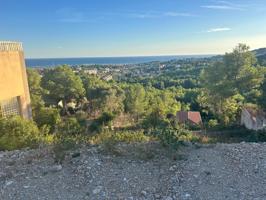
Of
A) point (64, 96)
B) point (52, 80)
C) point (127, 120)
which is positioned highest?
point (52, 80)

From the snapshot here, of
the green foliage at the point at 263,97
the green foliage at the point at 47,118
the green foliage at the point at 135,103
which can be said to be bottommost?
the green foliage at the point at 135,103

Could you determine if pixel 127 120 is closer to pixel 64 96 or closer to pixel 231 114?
pixel 64 96

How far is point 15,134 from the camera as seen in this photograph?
7578 mm

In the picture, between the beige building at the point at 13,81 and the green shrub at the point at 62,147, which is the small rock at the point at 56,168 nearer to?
the green shrub at the point at 62,147

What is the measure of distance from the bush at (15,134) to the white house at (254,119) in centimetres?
1275

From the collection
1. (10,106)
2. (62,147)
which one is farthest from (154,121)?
(62,147)

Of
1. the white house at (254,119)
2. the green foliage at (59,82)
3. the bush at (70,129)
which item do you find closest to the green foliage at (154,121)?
the bush at (70,129)

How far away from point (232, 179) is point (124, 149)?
69.5 inches

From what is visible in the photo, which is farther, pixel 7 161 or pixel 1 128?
pixel 1 128

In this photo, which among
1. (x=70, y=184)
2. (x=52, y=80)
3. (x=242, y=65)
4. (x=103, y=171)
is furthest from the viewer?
(x=52, y=80)

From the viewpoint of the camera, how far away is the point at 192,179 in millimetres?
3752

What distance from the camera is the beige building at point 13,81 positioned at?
476 inches

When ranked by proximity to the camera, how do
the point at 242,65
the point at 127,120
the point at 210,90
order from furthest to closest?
1. the point at 127,120
2. the point at 210,90
3. the point at 242,65

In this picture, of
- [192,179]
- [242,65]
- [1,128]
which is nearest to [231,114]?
[242,65]
